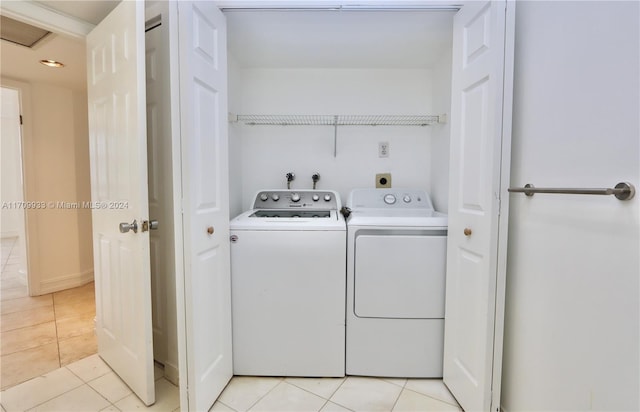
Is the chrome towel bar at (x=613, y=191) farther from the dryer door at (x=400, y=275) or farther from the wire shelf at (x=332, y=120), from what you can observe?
the wire shelf at (x=332, y=120)

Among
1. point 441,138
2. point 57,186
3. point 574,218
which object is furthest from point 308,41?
point 57,186

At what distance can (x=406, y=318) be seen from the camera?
1518 millimetres

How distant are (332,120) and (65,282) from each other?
9.84 ft

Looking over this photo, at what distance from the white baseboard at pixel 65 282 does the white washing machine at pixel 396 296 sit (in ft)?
9.46

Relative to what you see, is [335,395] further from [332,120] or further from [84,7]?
[84,7]

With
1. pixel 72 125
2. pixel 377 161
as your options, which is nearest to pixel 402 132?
pixel 377 161

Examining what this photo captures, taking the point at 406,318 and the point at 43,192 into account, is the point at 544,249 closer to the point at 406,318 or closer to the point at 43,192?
the point at 406,318

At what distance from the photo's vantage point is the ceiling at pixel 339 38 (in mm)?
1491

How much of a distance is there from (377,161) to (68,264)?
10.2 ft

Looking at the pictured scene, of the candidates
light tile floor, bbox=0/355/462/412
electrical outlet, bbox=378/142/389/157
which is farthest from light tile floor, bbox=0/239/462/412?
electrical outlet, bbox=378/142/389/157

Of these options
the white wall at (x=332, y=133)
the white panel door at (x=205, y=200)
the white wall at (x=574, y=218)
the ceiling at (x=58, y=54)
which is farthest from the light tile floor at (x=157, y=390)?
the ceiling at (x=58, y=54)

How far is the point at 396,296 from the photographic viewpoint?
150 centimetres

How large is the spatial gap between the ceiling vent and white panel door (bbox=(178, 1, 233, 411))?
121 centimetres

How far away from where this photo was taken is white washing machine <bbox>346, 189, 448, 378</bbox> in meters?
1.49
